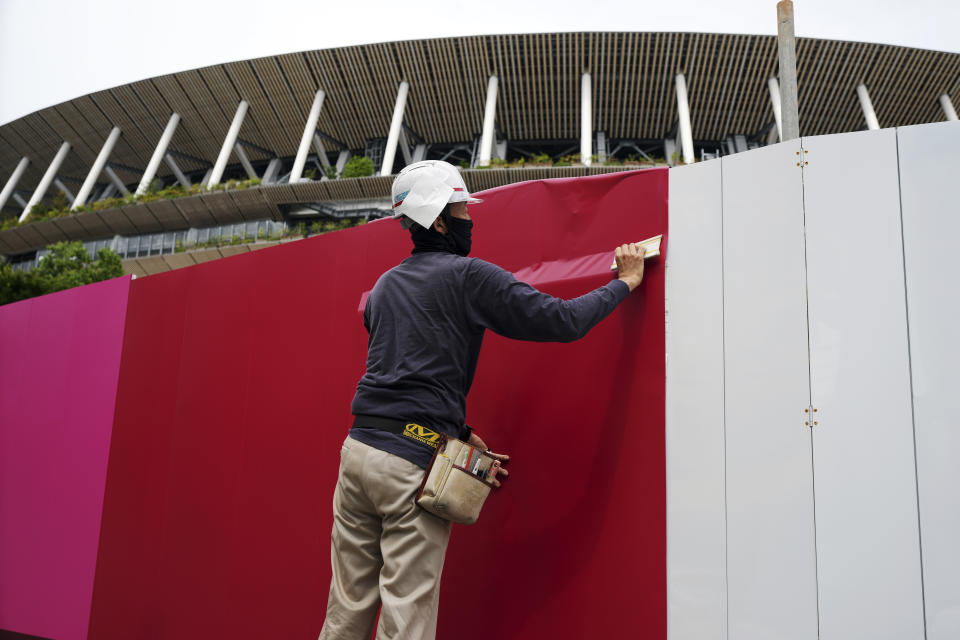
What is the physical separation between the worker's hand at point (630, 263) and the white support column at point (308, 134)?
31481mm

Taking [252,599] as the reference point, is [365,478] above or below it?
above

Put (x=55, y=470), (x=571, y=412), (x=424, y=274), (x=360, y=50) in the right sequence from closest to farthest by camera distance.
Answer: (x=424, y=274)
(x=571, y=412)
(x=55, y=470)
(x=360, y=50)

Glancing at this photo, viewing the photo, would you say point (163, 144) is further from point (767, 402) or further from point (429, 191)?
point (767, 402)

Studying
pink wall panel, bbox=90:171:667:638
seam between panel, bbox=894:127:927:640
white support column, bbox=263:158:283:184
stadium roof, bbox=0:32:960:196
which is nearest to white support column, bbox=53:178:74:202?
stadium roof, bbox=0:32:960:196

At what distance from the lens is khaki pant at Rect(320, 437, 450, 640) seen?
7.12ft

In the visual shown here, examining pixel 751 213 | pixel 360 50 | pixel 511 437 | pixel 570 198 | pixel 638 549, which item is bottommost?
pixel 638 549

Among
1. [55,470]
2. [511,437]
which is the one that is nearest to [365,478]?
[511,437]

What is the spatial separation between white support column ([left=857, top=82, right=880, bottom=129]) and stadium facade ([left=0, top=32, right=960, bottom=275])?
0.28 ft

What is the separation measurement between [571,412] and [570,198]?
964 millimetres

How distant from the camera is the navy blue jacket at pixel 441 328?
2.29 metres

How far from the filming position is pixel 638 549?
8.38ft

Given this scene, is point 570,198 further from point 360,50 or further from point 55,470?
point 360,50

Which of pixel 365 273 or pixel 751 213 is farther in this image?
pixel 365 273

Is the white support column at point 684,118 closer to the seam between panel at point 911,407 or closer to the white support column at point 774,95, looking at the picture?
the white support column at point 774,95
